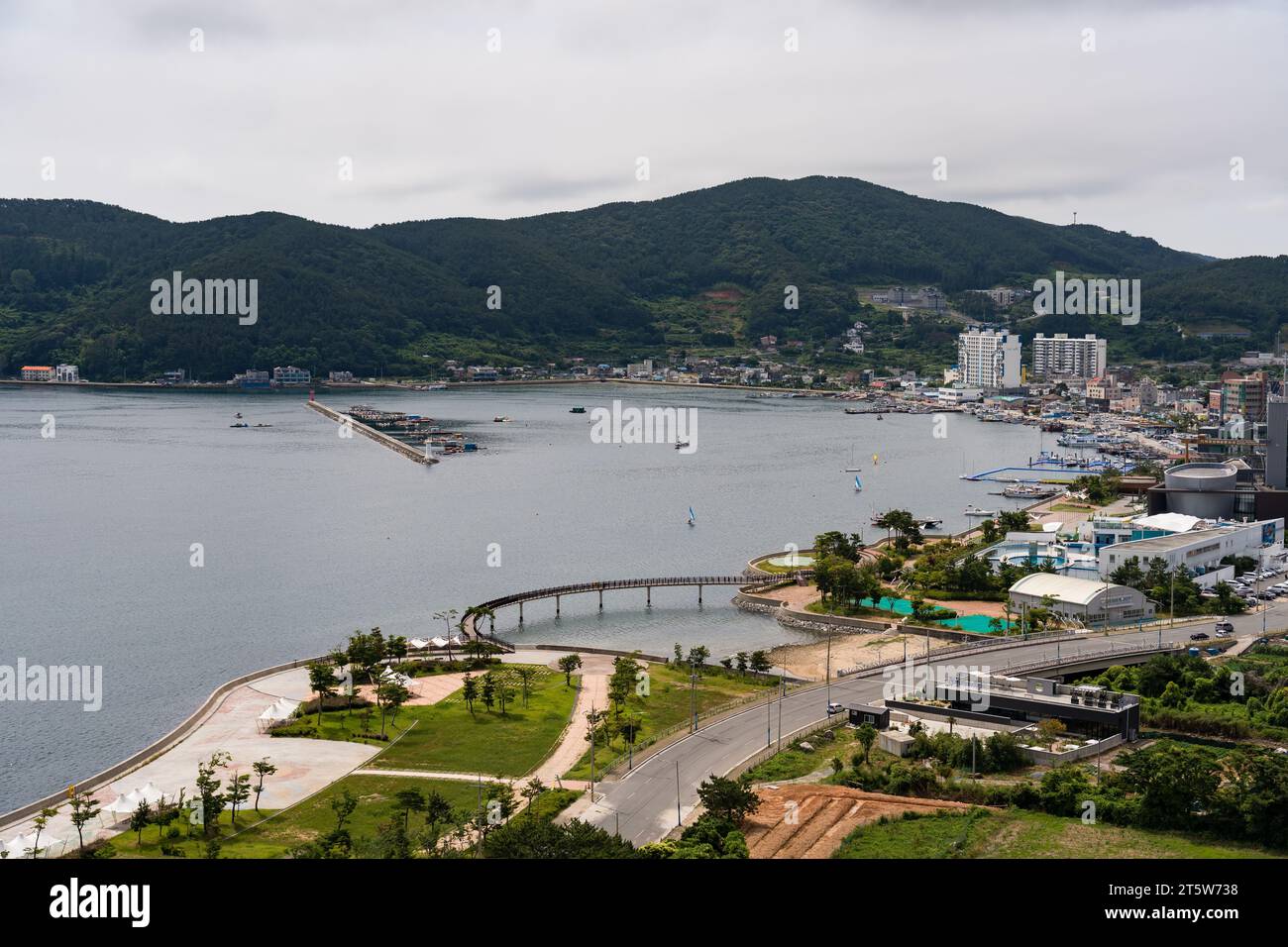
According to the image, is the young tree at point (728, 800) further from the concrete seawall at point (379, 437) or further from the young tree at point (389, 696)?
the concrete seawall at point (379, 437)

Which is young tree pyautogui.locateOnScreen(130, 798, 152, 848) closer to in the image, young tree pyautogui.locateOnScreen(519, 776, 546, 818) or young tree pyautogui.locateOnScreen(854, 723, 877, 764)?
young tree pyautogui.locateOnScreen(519, 776, 546, 818)

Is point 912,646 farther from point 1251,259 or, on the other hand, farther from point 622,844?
point 1251,259

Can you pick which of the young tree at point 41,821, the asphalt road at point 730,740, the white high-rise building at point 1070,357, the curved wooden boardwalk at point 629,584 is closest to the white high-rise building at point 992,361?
the white high-rise building at point 1070,357

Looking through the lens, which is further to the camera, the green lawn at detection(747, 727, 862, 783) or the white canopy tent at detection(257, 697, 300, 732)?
the white canopy tent at detection(257, 697, 300, 732)

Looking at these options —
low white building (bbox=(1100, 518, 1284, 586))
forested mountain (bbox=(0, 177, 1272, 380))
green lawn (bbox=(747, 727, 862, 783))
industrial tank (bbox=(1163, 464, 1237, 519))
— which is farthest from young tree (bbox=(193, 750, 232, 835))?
forested mountain (bbox=(0, 177, 1272, 380))

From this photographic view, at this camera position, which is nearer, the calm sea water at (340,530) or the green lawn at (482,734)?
the green lawn at (482,734)

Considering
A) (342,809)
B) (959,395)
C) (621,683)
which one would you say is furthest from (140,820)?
(959,395)

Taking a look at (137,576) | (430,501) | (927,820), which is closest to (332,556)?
(137,576)
